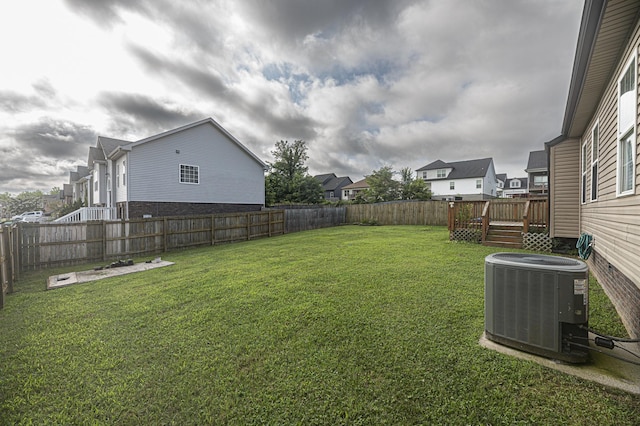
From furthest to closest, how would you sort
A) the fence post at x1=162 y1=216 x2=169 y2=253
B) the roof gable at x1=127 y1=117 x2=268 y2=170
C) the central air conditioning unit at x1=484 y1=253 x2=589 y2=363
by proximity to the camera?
the roof gable at x1=127 y1=117 x2=268 y2=170 < the fence post at x1=162 y1=216 x2=169 y2=253 < the central air conditioning unit at x1=484 y1=253 x2=589 y2=363

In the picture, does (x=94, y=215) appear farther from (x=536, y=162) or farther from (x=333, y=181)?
(x=536, y=162)

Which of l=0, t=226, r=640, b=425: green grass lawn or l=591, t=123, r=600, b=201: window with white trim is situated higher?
l=591, t=123, r=600, b=201: window with white trim

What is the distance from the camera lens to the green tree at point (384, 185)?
2888 centimetres

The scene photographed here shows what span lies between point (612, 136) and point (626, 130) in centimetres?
103

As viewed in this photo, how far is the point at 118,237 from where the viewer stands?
898cm

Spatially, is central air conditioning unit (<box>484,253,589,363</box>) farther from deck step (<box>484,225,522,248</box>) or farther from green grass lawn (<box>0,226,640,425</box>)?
deck step (<box>484,225,522,248</box>)

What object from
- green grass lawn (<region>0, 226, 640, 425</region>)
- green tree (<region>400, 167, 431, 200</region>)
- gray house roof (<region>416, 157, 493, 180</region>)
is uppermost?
gray house roof (<region>416, 157, 493, 180</region>)

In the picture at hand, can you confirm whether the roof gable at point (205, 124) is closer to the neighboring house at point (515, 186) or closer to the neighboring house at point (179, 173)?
Result: the neighboring house at point (179, 173)

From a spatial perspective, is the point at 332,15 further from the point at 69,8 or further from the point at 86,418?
the point at 86,418

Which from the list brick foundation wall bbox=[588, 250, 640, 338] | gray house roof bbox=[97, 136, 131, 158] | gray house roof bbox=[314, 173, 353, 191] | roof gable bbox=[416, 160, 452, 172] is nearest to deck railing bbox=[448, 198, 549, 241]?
brick foundation wall bbox=[588, 250, 640, 338]

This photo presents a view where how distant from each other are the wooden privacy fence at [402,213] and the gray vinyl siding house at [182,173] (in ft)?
27.2

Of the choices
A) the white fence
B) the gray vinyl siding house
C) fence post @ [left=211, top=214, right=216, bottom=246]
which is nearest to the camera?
fence post @ [left=211, top=214, right=216, bottom=246]

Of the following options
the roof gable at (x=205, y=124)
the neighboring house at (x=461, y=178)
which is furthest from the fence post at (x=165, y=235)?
the neighboring house at (x=461, y=178)

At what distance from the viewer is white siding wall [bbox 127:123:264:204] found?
13.9m
